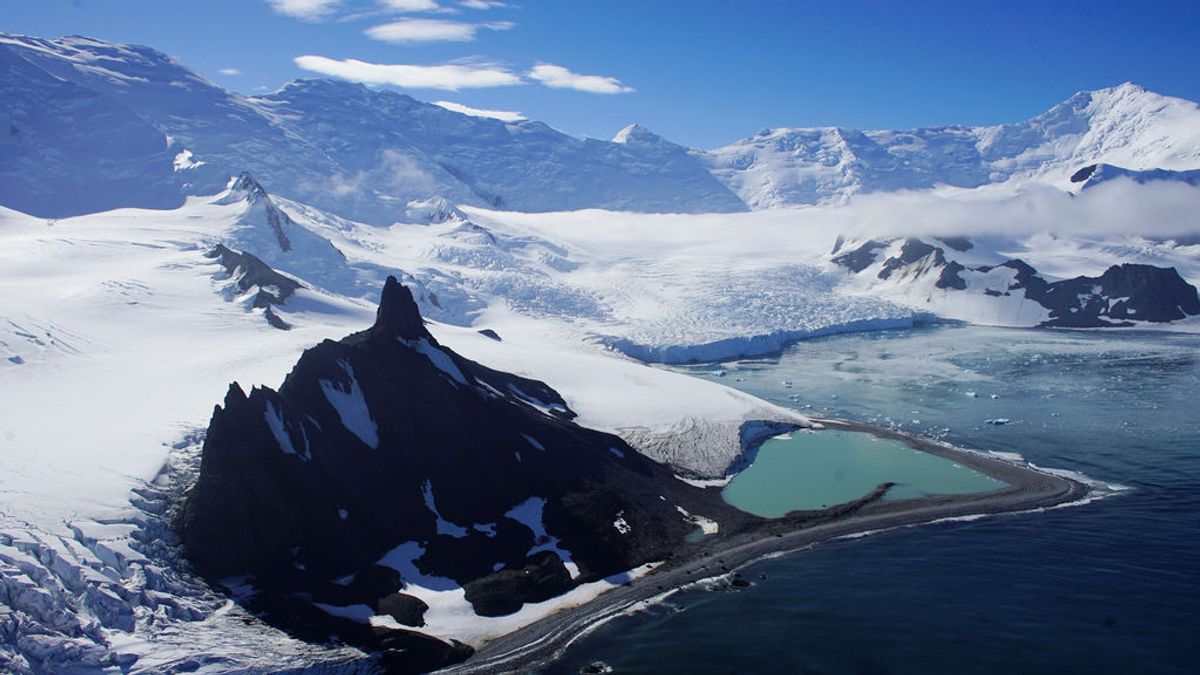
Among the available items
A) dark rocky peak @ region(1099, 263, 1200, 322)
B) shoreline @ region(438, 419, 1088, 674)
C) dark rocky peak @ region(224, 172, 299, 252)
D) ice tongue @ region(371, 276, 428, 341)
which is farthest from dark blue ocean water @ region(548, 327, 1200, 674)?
dark rocky peak @ region(224, 172, 299, 252)

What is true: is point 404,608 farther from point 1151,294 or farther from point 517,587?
point 1151,294

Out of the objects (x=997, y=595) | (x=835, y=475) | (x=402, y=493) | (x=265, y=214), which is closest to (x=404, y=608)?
(x=402, y=493)

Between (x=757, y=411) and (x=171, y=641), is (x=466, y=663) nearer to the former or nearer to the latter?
(x=171, y=641)

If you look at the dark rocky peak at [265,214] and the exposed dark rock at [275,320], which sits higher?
the dark rocky peak at [265,214]

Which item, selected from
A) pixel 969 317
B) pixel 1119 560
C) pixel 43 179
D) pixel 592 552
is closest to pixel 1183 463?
pixel 1119 560

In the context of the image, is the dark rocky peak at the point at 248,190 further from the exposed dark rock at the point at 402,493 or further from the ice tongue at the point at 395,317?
the exposed dark rock at the point at 402,493

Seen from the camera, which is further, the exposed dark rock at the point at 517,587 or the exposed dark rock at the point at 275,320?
the exposed dark rock at the point at 275,320

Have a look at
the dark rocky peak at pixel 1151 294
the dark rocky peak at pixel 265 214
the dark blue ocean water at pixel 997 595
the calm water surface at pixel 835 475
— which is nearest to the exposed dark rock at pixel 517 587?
the dark blue ocean water at pixel 997 595

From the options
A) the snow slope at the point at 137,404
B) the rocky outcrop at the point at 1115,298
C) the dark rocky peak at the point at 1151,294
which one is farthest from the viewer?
the rocky outcrop at the point at 1115,298
